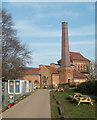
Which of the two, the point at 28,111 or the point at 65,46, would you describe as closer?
the point at 28,111

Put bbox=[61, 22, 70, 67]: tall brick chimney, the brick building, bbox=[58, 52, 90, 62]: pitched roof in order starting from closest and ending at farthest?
bbox=[61, 22, 70, 67]: tall brick chimney < the brick building < bbox=[58, 52, 90, 62]: pitched roof

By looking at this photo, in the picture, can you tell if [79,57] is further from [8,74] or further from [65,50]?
[8,74]

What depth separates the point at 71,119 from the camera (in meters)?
9.35

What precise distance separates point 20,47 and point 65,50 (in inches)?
1328

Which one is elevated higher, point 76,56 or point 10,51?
point 76,56

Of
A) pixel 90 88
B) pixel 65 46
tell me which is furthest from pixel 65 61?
pixel 90 88

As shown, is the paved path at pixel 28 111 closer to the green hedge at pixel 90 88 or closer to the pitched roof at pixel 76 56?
the green hedge at pixel 90 88

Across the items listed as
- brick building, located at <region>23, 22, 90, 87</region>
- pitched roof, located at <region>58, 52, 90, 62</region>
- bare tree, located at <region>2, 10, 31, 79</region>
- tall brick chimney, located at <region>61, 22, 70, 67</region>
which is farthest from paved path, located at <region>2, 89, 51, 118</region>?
pitched roof, located at <region>58, 52, 90, 62</region>

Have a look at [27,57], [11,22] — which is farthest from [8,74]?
[11,22]

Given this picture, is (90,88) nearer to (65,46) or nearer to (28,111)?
(28,111)

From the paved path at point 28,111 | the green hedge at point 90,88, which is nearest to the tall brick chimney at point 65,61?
the green hedge at point 90,88

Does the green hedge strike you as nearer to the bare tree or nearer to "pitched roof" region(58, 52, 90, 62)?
the bare tree

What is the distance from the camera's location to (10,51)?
25.3 meters

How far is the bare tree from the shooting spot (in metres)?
24.2
